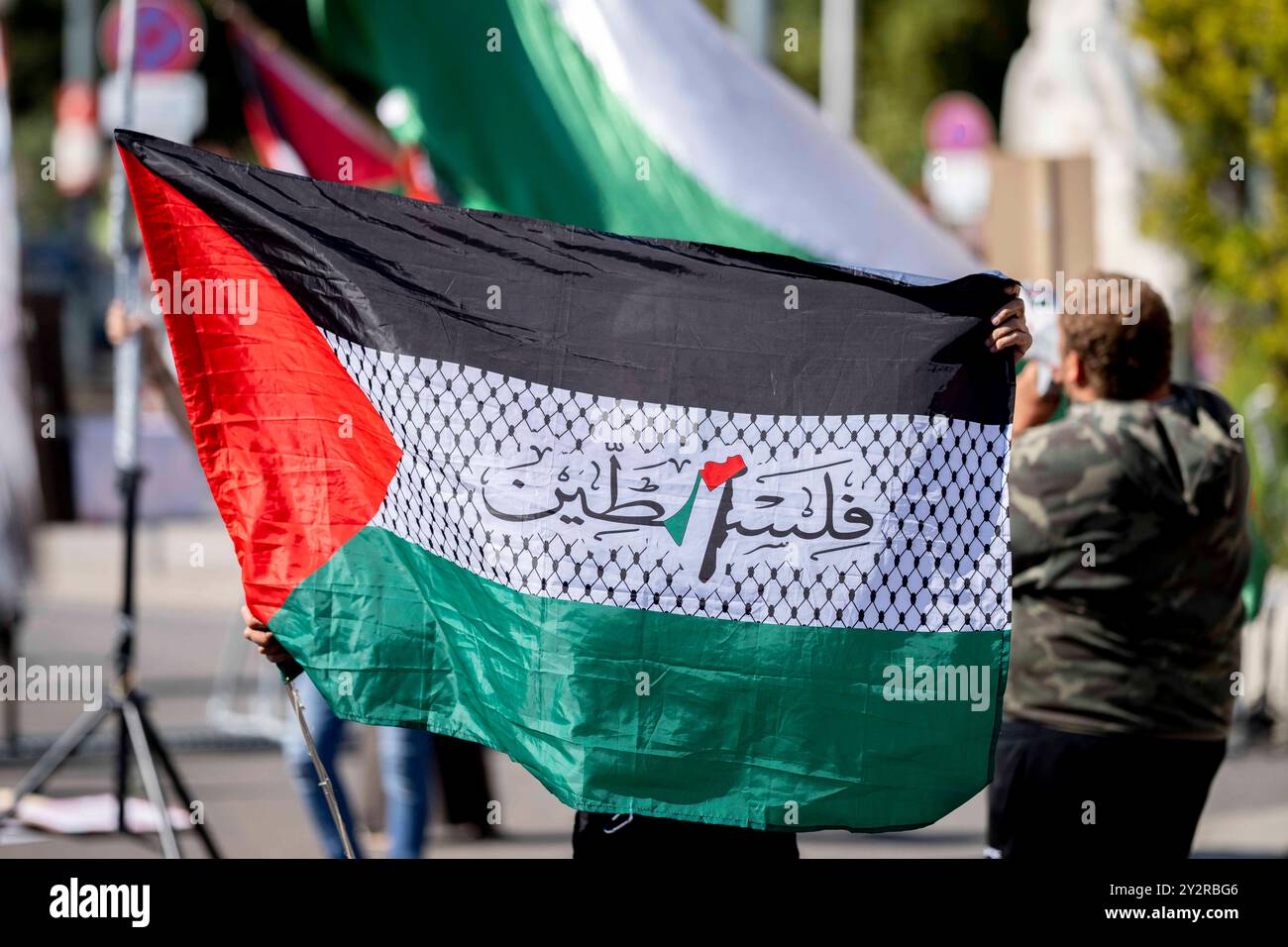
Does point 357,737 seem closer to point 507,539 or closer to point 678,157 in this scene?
point 678,157

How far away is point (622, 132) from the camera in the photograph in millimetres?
6184

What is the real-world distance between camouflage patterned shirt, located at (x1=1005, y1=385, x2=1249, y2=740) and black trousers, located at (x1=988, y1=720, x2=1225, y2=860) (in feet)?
0.17

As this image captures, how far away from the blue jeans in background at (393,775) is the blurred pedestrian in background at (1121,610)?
2.21 meters

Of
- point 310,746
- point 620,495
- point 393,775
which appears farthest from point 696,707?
point 393,775

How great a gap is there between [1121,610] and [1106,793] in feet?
1.48

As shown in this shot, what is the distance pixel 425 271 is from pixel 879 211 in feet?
10.5

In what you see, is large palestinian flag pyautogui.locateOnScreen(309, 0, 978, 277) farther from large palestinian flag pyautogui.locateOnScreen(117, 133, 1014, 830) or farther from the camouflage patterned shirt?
large palestinian flag pyautogui.locateOnScreen(117, 133, 1014, 830)

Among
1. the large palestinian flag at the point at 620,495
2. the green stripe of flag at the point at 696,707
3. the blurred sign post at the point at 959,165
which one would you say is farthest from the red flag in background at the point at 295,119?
the blurred sign post at the point at 959,165

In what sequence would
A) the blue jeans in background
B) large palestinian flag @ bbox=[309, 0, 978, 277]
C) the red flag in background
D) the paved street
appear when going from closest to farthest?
the blue jeans in background < large palestinian flag @ bbox=[309, 0, 978, 277] < the paved street < the red flag in background

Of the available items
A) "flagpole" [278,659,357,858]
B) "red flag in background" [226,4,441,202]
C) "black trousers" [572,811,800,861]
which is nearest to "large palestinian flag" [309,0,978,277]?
"red flag in background" [226,4,441,202]

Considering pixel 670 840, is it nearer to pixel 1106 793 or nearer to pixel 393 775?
pixel 1106 793

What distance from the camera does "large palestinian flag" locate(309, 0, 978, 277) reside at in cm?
612
